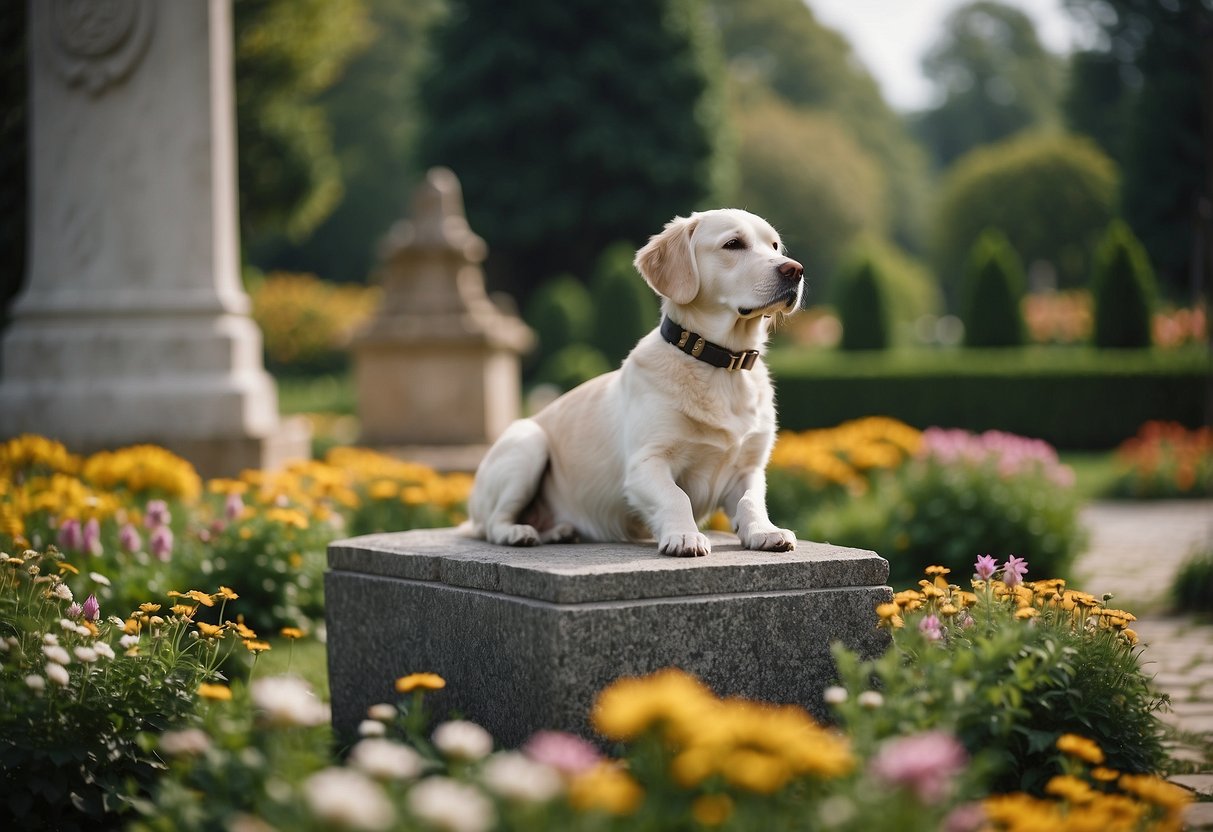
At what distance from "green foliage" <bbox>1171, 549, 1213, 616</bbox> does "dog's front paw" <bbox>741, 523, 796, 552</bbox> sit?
13.4 ft

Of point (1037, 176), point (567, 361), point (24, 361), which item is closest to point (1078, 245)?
point (1037, 176)

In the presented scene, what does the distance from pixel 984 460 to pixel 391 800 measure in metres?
6.28

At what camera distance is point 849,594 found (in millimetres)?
3561

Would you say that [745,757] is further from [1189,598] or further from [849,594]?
[1189,598]

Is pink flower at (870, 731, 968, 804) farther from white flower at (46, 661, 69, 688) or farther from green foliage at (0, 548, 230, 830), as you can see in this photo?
white flower at (46, 661, 69, 688)

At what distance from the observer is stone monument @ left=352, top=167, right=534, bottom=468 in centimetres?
1181

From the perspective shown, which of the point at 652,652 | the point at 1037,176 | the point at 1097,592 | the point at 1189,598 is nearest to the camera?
the point at 652,652

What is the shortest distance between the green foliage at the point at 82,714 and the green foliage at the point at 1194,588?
5.56 meters

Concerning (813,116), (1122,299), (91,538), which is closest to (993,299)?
(1122,299)

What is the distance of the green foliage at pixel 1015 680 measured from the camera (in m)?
2.71

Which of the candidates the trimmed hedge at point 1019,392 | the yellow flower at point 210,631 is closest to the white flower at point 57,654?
the yellow flower at point 210,631

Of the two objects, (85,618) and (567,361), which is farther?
(567,361)

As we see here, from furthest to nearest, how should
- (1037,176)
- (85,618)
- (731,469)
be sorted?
1. (1037,176)
2. (731,469)
3. (85,618)

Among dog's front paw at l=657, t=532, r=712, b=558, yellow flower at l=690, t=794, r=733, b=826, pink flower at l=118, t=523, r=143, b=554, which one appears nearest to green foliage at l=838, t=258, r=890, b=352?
pink flower at l=118, t=523, r=143, b=554
